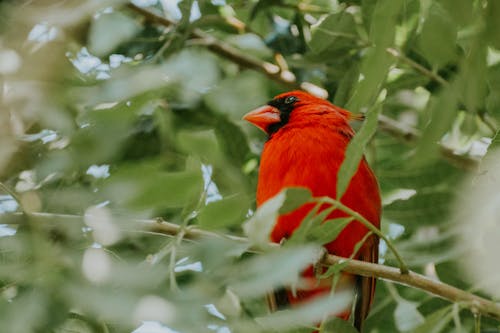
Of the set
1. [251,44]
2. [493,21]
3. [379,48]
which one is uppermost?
[493,21]

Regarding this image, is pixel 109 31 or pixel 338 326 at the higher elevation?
pixel 109 31

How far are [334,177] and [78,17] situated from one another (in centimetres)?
155

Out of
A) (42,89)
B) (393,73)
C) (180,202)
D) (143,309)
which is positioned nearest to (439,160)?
(393,73)

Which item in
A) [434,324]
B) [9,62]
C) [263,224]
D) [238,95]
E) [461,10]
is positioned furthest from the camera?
[238,95]

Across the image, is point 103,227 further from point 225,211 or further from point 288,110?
point 288,110

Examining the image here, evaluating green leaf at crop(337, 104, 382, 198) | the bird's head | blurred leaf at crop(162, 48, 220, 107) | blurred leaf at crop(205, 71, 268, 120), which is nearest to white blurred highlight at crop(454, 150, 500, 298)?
green leaf at crop(337, 104, 382, 198)

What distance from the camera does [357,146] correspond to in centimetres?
192

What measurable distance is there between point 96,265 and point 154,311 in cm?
30

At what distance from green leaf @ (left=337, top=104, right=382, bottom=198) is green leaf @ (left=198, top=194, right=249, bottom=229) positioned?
269 mm

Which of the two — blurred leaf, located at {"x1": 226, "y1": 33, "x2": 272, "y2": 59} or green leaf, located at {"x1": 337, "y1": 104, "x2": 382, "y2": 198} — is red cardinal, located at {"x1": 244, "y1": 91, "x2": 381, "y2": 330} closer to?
blurred leaf, located at {"x1": 226, "y1": 33, "x2": 272, "y2": 59}

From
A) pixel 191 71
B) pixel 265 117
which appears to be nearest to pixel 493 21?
pixel 191 71

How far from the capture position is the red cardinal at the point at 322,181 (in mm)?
3410

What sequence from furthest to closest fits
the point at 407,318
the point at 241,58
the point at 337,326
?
the point at 241,58, the point at 407,318, the point at 337,326

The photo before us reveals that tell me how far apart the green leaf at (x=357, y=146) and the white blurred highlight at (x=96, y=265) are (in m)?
0.56
